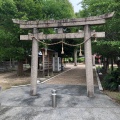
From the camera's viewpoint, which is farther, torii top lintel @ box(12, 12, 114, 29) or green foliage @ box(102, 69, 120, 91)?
green foliage @ box(102, 69, 120, 91)

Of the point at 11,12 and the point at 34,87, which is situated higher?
the point at 11,12

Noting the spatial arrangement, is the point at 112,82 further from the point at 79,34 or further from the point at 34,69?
the point at 34,69

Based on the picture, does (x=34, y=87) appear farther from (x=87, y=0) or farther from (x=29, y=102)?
(x=87, y=0)

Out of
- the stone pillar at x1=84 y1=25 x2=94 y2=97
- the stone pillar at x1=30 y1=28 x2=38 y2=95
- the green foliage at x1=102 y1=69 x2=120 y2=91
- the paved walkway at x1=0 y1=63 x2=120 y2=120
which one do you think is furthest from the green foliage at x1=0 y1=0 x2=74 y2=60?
the green foliage at x1=102 y1=69 x2=120 y2=91

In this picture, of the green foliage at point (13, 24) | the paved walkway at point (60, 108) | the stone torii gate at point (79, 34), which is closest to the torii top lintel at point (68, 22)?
the stone torii gate at point (79, 34)

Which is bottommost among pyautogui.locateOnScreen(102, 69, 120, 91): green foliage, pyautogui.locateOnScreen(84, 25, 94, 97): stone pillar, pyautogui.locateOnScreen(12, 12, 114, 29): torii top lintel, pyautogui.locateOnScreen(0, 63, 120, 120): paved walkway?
pyautogui.locateOnScreen(0, 63, 120, 120): paved walkway

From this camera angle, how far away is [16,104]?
7926 millimetres

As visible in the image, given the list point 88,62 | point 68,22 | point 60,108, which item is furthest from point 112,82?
point 60,108

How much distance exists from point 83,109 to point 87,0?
8.02 metres

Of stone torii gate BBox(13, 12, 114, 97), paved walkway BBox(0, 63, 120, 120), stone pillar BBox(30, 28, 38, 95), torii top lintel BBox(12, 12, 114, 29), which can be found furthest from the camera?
stone pillar BBox(30, 28, 38, 95)

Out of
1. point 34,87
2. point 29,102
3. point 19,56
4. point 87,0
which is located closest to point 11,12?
point 19,56

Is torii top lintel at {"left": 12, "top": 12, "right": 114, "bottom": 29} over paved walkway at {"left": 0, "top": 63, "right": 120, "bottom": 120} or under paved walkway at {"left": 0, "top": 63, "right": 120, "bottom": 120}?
over

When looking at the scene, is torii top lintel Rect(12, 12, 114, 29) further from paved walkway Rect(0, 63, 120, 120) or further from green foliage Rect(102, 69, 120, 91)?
green foliage Rect(102, 69, 120, 91)

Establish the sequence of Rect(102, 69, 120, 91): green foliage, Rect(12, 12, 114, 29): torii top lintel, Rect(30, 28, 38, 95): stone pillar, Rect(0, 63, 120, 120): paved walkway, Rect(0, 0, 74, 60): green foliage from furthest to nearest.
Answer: Rect(0, 0, 74, 60): green foliage → Rect(102, 69, 120, 91): green foliage → Rect(30, 28, 38, 95): stone pillar → Rect(12, 12, 114, 29): torii top lintel → Rect(0, 63, 120, 120): paved walkway
